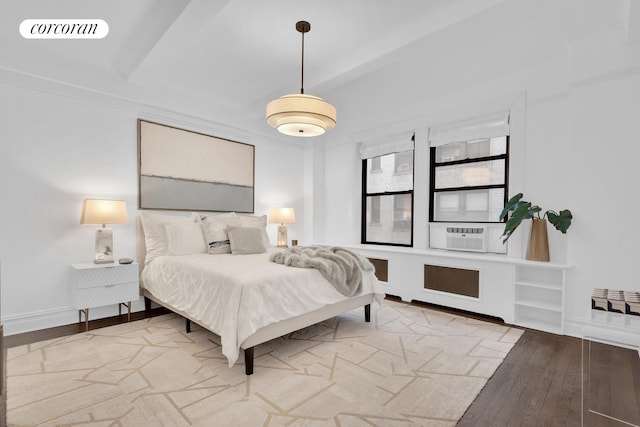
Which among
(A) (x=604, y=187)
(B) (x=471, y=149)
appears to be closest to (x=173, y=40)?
(B) (x=471, y=149)

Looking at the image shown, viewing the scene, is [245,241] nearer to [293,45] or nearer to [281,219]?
[281,219]

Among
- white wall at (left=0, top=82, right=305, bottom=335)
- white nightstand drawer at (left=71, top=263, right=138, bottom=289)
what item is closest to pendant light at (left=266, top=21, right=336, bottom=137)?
white wall at (left=0, top=82, right=305, bottom=335)

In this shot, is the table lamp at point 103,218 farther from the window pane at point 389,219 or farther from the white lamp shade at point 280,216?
the window pane at point 389,219

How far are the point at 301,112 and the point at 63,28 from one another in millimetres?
2307

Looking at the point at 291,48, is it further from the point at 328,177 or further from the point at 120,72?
the point at 328,177

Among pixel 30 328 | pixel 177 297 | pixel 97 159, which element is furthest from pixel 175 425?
pixel 97 159

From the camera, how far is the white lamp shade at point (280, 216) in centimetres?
475

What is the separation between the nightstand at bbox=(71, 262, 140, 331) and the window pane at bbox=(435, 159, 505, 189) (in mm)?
3952

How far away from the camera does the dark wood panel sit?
11.4 ft

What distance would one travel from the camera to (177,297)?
111 inches

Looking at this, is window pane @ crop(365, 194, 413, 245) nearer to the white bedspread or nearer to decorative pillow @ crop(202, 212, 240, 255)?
the white bedspread

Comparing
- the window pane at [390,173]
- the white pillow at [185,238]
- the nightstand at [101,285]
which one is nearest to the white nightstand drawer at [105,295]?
the nightstand at [101,285]

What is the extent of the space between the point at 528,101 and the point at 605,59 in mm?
656

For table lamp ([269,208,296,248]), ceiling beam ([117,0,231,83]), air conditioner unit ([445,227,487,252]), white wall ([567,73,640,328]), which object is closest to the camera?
ceiling beam ([117,0,231,83])
